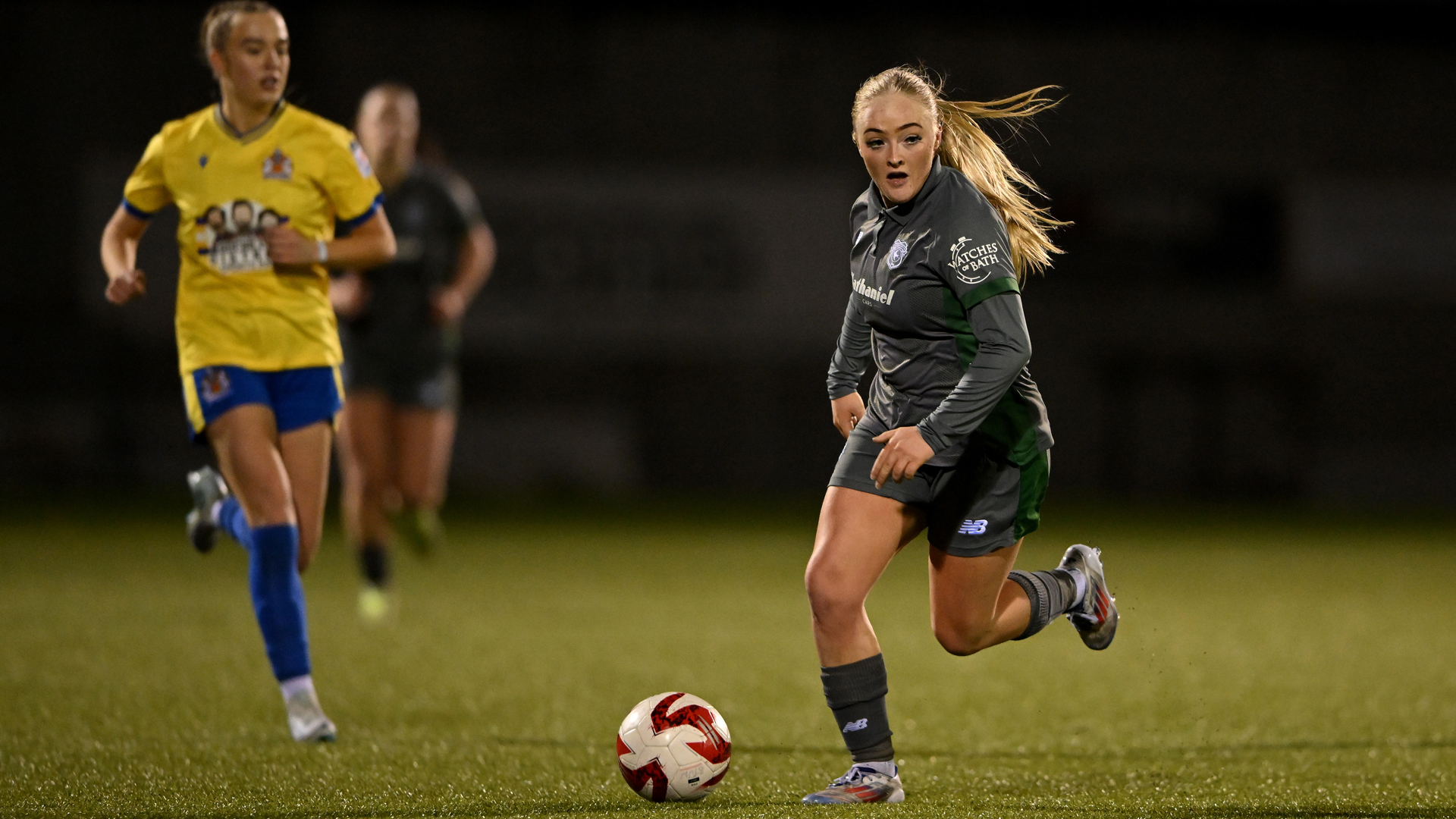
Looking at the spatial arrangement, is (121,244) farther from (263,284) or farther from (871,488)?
(871,488)

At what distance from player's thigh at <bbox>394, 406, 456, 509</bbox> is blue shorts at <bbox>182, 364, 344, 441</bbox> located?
2.62 meters

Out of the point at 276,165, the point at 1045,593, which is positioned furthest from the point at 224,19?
the point at 1045,593

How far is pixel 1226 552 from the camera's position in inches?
434

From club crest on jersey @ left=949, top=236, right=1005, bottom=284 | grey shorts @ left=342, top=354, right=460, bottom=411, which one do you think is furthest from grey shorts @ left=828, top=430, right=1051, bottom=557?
grey shorts @ left=342, top=354, right=460, bottom=411

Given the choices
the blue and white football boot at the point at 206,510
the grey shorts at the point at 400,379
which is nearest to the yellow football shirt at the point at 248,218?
the blue and white football boot at the point at 206,510

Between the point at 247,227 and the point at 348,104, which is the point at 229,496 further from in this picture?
the point at 348,104

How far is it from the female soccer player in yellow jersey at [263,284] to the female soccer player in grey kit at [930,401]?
1563 mm

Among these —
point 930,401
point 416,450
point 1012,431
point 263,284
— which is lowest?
point 416,450

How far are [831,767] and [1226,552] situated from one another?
7791mm

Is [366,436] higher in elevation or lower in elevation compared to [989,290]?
lower

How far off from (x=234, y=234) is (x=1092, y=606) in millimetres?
2488

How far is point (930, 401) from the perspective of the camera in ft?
11.1

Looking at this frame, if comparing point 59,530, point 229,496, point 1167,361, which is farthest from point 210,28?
point 1167,361

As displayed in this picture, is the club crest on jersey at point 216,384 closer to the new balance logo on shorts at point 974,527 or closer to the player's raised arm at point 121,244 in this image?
the player's raised arm at point 121,244
